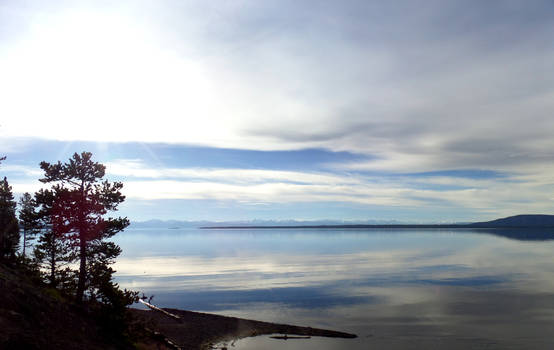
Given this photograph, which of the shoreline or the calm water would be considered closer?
the shoreline

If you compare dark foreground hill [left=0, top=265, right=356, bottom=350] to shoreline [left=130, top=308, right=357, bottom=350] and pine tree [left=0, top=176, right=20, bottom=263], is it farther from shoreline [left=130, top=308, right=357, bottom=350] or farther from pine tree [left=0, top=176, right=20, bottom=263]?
pine tree [left=0, top=176, right=20, bottom=263]

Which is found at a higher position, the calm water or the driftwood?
the driftwood

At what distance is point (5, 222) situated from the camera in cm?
5453

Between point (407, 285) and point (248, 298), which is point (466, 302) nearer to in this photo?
point (407, 285)

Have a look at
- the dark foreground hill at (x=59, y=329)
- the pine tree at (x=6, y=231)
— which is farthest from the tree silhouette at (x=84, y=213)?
the pine tree at (x=6, y=231)

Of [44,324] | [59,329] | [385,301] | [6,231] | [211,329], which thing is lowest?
[385,301]

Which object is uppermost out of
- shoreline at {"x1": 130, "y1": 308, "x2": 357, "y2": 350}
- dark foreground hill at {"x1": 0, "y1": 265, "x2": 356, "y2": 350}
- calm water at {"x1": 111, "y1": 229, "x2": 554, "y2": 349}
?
dark foreground hill at {"x1": 0, "y1": 265, "x2": 356, "y2": 350}

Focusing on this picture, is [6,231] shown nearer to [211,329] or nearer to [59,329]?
[211,329]

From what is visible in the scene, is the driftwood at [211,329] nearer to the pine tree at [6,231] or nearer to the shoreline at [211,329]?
the shoreline at [211,329]

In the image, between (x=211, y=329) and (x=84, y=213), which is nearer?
(x=84, y=213)

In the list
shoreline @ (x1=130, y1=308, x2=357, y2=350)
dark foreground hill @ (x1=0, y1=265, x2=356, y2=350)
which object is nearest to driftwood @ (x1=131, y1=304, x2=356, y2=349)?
shoreline @ (x1=130, y1=308, x2=357, y2=350)

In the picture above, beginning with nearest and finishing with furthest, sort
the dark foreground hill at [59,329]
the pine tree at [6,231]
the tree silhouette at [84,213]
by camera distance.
Answer: 1. the dark foreground hill at [59,329]
2. the tree silhouette at [84,213]
3. the pine tree at [6,231]

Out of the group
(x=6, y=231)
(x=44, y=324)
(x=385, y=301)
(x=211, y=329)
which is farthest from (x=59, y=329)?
(x=385, y=301)

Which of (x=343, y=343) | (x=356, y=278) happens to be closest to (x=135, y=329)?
(x=343, y=343)
